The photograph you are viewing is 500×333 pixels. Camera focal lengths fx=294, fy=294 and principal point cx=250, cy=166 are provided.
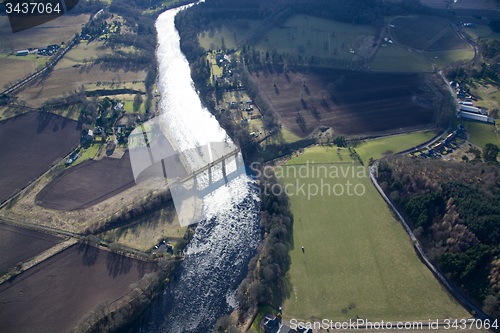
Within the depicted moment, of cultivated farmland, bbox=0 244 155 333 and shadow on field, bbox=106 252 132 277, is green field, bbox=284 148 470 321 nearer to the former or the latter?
cultivated farmland, bbox=0 244 155 333

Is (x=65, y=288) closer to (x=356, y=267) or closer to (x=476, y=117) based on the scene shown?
(x=356, y=267)

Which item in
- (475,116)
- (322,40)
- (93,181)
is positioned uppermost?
(322,40)

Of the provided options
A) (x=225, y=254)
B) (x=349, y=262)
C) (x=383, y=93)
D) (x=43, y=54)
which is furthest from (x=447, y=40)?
(x=43, y=54)

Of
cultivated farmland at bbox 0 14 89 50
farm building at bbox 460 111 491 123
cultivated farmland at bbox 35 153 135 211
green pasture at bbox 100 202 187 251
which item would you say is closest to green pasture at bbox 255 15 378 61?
farm building at bbox 460 111 491 123

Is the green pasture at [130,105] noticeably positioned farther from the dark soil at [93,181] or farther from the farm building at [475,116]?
the farm building at [475,116]

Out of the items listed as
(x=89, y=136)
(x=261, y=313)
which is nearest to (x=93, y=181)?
(x=89, y=136)

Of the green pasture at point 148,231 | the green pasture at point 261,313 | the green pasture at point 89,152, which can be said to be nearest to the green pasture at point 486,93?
the green pasture at point 261,313
